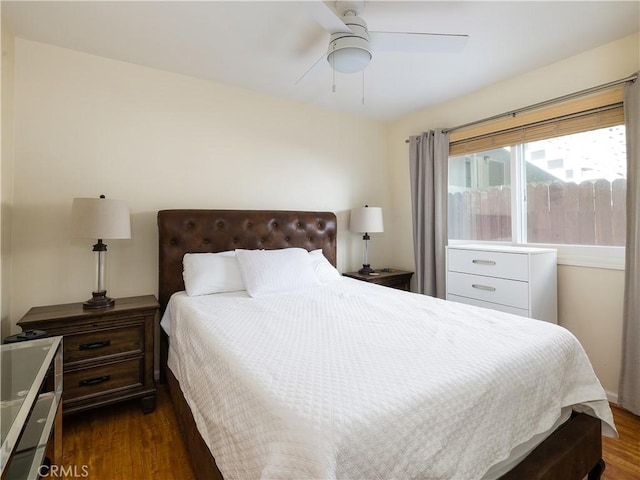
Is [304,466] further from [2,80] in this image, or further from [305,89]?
[305,89]

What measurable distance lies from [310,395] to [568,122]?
2.69 m

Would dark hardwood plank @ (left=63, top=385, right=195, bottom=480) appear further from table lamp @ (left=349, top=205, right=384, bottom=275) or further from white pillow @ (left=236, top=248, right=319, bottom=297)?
table lamp @ (left=349, top=205, right=384, bottom=275)

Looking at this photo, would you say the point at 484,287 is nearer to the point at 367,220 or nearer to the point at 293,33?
the point at 367,220

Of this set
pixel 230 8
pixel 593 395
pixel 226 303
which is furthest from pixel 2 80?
pixel 593 395

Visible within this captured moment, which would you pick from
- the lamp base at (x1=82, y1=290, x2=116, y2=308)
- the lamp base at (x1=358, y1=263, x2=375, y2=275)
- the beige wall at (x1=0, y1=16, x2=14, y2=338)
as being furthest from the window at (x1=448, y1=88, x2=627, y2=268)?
the beige wall at (x1=0, y1=16, x2=14, y2=338)

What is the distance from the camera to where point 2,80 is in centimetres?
185

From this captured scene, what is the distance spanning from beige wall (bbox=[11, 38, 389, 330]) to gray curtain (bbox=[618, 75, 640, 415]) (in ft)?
7.82

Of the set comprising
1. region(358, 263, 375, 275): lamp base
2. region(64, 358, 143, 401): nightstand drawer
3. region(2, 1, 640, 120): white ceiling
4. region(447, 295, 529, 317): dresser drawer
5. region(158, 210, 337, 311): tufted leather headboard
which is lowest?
region(64, 358, 143, 401): nightstand drawer

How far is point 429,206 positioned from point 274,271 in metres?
1.77

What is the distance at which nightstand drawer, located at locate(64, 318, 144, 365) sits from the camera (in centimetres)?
184

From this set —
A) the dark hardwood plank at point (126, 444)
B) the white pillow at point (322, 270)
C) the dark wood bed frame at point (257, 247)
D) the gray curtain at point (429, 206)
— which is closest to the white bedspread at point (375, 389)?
the dark wood bed frame at point (257, 247)

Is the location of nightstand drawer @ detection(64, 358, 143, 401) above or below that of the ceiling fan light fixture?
below

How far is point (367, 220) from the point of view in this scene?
10.6ft

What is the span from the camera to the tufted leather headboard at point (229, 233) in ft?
7.85
